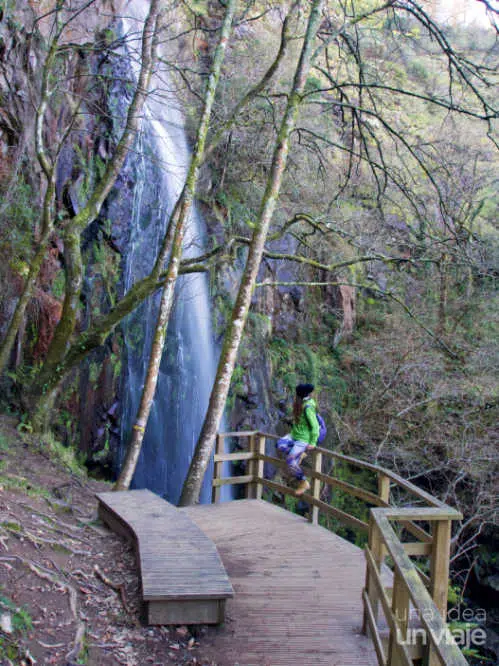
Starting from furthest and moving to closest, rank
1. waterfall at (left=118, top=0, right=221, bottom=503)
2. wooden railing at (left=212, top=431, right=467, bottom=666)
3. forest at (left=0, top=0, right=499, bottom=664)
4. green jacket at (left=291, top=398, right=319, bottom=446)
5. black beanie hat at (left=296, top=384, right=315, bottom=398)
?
1. waterfall at (left=118, top=0, right=221, bottom=503)
2. forest at (left=0, top=0, right=499, bottom=664)
3. green jacket at (left=291, top=398, right=319, bottom=446)
4. black beanie hat at (left=296, top=384, right=315, bottom=398)
5. wooden railing at (left=212, top=431, right=467, bottom=666)

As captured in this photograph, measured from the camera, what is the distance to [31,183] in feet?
33.1

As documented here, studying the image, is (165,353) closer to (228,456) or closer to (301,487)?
(228,456)

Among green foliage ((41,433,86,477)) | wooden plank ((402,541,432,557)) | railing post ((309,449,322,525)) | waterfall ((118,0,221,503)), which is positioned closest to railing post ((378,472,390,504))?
railing post ((309,449,322,525))

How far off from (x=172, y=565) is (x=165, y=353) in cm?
883

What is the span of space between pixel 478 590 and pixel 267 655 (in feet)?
38.5

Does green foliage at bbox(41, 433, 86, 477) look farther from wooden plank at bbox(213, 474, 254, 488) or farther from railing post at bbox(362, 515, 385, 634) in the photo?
railing post at bbox(362, 515, 385, 634)

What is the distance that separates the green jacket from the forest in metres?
1.44

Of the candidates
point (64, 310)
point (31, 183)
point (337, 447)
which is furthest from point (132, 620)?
point (337, 447)

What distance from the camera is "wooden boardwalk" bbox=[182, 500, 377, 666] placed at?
4027 mm

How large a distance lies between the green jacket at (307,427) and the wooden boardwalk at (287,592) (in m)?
1.13

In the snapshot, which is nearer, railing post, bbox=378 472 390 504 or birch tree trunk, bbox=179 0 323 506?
railing post, bbox=378 472 390 504

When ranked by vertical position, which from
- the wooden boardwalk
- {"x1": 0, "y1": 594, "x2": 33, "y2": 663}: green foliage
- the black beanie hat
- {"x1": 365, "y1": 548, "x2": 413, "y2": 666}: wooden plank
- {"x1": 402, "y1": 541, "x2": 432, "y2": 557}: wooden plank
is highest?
the black beanie hat

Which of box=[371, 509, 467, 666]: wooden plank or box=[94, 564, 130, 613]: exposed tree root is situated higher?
box=[371, 509, 467, 666]: wooden plank

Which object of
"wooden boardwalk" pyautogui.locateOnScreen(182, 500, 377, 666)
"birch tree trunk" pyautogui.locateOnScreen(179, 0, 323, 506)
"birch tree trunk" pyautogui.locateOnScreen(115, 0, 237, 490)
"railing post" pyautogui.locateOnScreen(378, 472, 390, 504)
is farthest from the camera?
"birch tree trunk" pyautogui.locateOnScreen(179, 0, 323, 506)
